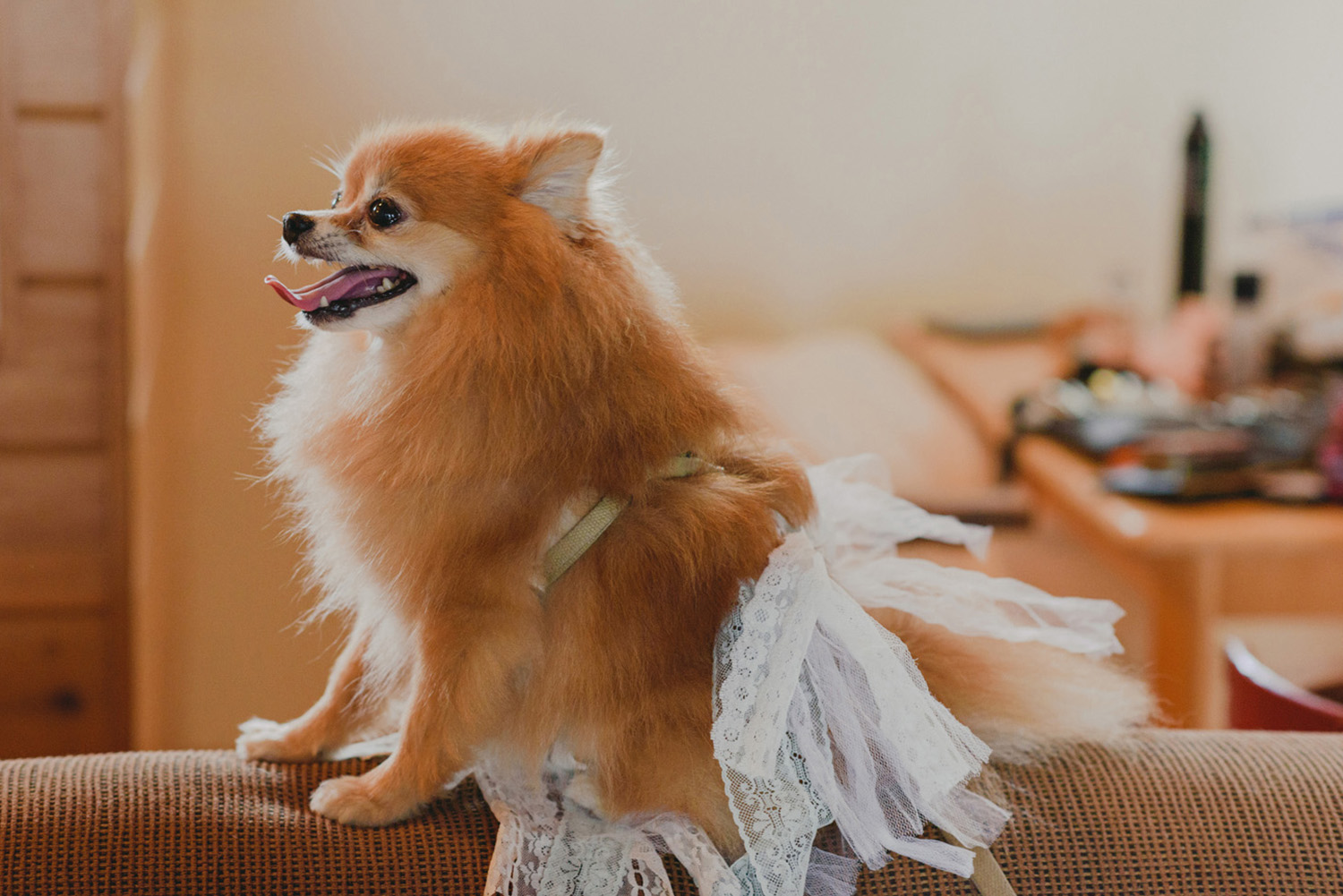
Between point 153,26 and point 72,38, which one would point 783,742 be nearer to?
point 72,38

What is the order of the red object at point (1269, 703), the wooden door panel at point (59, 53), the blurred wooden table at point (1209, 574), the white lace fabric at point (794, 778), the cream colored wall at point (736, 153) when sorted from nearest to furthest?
1. the white lace fabric at point (794, 778)
2. the red object at point (1269, 703)
3. the blurred wooden table at point (1209, 574)
4. the wooden door panel at point (59, 53)
5. the cream colored wall at point (736, 153)

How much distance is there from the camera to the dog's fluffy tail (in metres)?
0.91

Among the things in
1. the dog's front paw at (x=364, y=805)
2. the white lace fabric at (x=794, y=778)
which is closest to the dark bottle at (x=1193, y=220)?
the white lace fabric at (x=794, y=778)

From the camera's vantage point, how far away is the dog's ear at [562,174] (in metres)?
0.84

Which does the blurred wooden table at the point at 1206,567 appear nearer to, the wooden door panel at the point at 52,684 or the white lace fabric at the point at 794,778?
the white lace fabric at the point at 794,778

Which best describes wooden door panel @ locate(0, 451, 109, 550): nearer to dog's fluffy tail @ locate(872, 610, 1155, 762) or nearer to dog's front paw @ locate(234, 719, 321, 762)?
dog's front paw @ locate(234, 719, 321, 762)

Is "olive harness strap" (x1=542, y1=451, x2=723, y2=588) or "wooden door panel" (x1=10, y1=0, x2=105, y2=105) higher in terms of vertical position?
"wooden door panel" (x1=10, y1=0, x2=105, y2=105)

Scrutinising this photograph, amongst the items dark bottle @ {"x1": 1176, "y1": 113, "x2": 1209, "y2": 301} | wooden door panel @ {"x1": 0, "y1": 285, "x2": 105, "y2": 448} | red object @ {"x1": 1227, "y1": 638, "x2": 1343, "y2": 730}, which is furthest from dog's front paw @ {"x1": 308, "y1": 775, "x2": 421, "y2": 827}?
dark bottle @ {"x1": 1176, "y1": 113, "x2": 1209, "y2": 301}

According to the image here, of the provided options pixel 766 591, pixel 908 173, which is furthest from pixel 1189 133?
pixel 766 591

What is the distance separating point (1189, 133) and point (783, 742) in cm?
281

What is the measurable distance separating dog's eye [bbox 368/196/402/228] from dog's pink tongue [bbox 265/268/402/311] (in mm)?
34

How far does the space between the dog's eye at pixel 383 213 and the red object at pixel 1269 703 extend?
36.6 inches

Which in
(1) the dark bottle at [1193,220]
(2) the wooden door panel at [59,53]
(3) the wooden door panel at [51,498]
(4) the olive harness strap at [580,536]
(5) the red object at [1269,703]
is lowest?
(3) the wooden door panel at [51,498]

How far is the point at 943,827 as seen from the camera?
81cm
